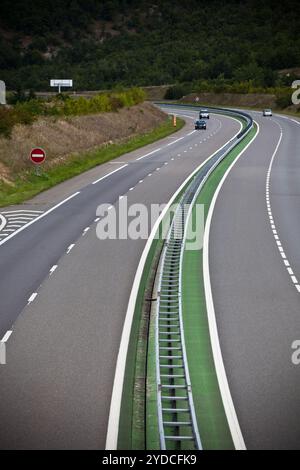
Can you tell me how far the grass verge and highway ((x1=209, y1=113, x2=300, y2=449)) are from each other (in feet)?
33.6

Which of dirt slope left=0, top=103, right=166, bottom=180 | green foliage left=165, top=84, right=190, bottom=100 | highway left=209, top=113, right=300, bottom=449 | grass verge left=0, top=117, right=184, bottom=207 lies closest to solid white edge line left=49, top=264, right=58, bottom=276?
highway left=209, top=113, right=300, bottom=449

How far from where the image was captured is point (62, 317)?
808 inches

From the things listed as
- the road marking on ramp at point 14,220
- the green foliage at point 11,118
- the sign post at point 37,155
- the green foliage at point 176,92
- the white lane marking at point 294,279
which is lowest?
the white lane marking at point 294,279

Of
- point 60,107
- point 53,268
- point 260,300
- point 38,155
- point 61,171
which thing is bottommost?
point 260,300

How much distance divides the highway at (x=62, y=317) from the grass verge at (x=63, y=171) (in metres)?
1.55

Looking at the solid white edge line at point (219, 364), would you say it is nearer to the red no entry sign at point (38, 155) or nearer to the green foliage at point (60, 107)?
the red no entry sign at point (38, 155)

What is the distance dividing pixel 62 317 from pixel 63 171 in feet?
100

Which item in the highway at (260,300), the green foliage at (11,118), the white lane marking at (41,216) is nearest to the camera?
the highway at (260,300)

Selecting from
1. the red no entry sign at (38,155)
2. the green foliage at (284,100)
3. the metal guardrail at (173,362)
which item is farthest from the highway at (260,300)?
the green foliage at (284,100)

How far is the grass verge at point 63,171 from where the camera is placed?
41.4 meters

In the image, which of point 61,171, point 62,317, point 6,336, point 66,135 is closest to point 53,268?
point 62,317

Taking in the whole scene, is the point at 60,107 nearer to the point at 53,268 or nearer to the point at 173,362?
the point at 53,268

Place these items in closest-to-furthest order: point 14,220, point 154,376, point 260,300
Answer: point 154,376 < point 260,300 < point 14,220

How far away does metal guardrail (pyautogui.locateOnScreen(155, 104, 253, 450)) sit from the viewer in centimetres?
1327
